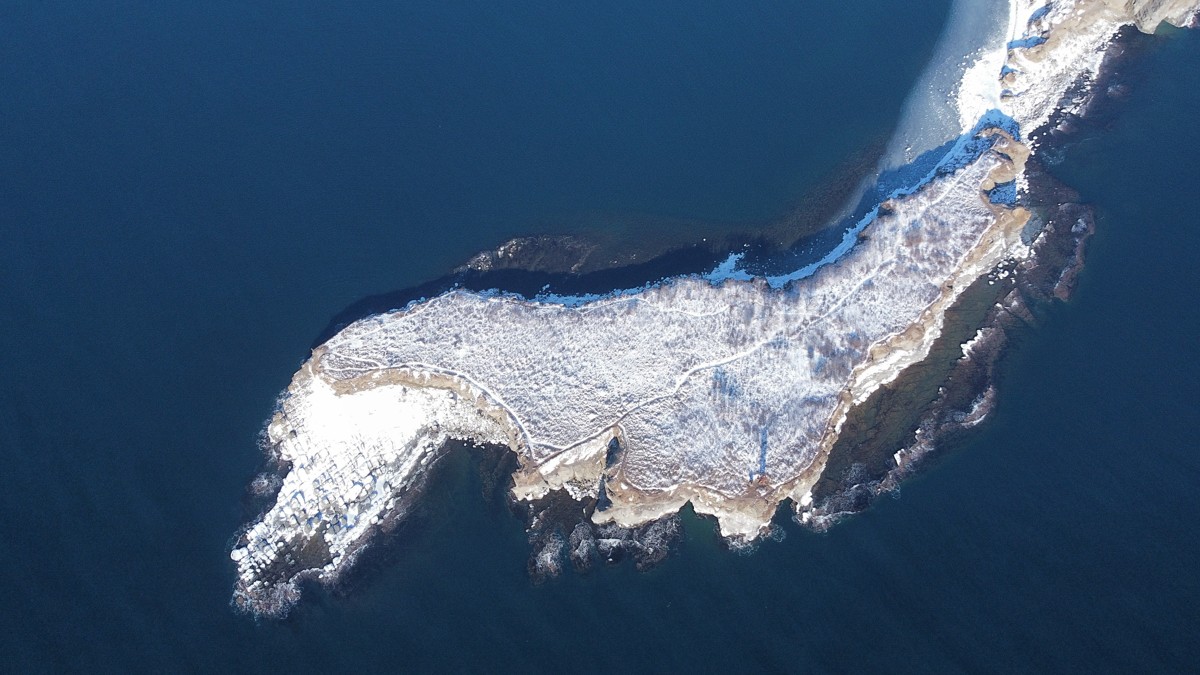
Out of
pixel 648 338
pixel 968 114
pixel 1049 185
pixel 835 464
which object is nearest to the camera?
pixel 835 464

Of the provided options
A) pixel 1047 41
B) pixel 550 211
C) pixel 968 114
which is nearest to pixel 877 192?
pixel 968 114

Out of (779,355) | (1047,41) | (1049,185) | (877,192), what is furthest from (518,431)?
(1047,41)

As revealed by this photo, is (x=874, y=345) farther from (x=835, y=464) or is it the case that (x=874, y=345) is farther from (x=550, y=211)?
(x=550, y=211)

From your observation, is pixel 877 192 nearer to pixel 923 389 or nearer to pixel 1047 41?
pixel 923 389

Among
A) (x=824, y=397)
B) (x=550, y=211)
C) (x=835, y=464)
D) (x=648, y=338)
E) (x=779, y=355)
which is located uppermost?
(x=550, y=211)

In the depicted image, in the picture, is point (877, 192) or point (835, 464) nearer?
point (835, 464)

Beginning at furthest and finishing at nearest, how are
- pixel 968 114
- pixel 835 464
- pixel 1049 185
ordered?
1. pixel 968 114
2. pixel 1049 185
3. pixel 835 464

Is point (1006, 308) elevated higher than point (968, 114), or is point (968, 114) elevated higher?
point (968, 114)
